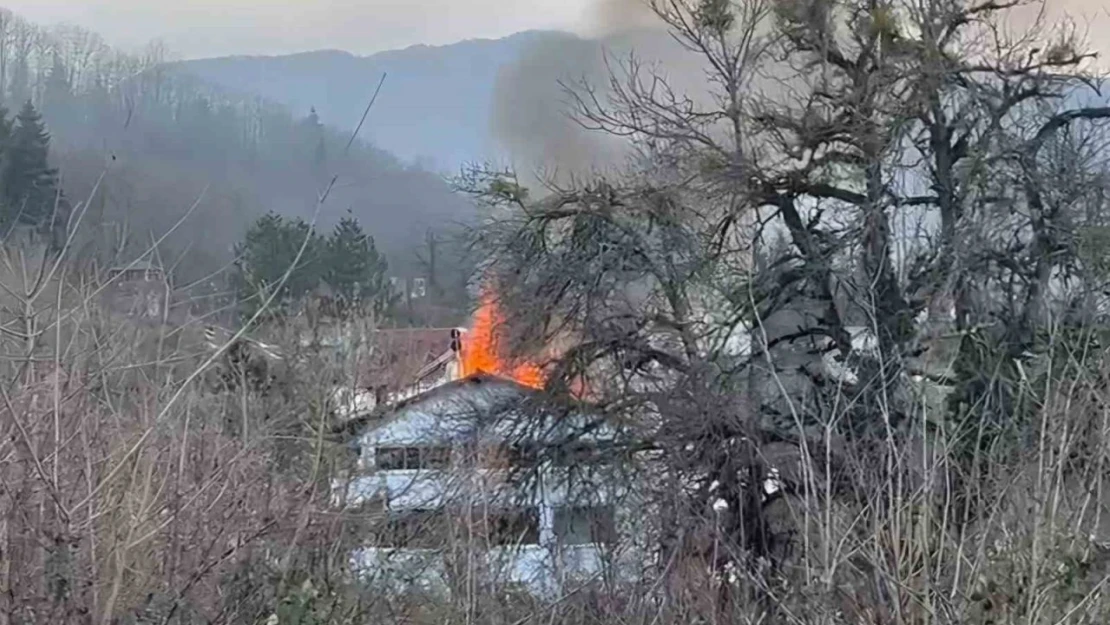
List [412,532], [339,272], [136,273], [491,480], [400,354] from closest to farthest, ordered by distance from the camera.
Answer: [136,273], [412,532], [491,480], [400,354], [339,272]

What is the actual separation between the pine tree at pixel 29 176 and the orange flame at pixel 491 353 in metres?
6.76

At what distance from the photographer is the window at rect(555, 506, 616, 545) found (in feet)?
29.0

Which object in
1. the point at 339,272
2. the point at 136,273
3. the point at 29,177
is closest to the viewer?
the point at 136,273

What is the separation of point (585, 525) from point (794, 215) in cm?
407

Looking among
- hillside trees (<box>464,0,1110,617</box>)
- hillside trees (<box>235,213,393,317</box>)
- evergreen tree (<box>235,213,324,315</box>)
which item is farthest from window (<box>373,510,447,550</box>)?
hillside trees (<box>464,0,1110,617</box>)

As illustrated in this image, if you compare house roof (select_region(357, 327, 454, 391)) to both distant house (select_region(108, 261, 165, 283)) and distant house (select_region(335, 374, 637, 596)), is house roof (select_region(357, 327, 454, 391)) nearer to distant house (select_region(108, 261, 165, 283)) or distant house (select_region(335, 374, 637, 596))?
distant house (select_region(335, 374, 637, 596))

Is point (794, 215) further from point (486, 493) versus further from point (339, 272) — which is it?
point (339, 272)

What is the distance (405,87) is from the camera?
589 cm

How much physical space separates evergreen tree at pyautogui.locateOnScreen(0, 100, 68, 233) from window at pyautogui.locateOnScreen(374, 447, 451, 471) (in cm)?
605

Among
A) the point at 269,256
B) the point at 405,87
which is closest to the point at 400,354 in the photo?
the point at 269,256

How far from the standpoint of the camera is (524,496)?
34.4 feet

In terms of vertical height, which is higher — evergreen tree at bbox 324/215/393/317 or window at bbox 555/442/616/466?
evergreen tree at bbox 324/215/393/317

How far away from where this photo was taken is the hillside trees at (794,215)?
10352 millimetres

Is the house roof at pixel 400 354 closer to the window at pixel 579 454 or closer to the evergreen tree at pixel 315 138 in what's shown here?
the window at pixel 579 454
